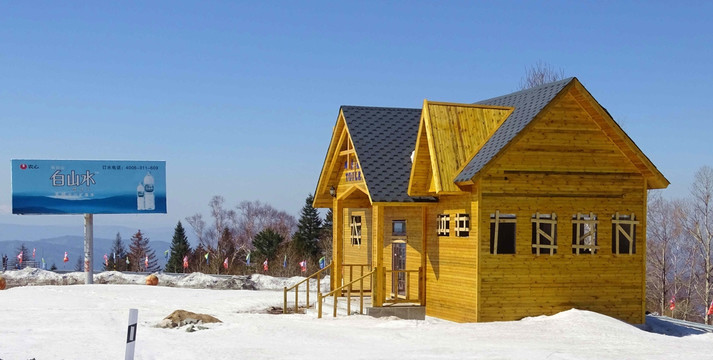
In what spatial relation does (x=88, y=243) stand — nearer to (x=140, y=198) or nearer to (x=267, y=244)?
(x=140, y=198)

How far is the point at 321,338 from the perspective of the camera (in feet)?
64.0

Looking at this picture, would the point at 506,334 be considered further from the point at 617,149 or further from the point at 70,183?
the point at 70,183

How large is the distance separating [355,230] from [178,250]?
4437cm

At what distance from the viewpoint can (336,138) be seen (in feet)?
89.6

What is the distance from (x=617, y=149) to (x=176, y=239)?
180 feet

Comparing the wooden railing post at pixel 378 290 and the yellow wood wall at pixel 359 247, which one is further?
the yellow wood wall at pixel 359 247

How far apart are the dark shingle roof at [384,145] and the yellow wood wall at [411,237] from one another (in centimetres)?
133

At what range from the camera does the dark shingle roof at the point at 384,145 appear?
2377 cm

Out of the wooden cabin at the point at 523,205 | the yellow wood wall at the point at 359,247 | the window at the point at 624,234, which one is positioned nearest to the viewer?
the wooden cabin at the point at 523,205

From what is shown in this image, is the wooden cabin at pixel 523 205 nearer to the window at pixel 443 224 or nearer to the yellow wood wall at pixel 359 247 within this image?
the window at pixel 443 224

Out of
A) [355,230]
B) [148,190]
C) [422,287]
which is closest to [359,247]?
[355,230]

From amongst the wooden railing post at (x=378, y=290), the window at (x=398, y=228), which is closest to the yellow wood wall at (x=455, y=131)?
the wooden railing post at (x=378, y=290)

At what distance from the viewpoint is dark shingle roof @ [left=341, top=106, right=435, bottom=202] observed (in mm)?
23766

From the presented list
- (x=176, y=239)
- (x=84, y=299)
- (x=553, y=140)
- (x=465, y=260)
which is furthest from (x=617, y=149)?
(x=176, y=239)
